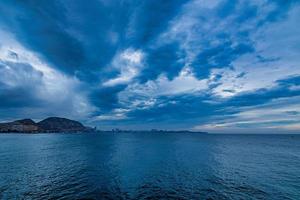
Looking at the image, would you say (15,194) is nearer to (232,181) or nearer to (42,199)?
(42,199)

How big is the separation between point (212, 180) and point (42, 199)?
2982 cm

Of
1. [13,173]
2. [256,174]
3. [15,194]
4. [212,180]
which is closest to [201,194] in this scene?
[212,180]

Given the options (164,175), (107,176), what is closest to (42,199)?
(107,176)

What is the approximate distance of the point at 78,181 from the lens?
32625 millimetres

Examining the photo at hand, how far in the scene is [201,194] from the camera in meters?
27.2

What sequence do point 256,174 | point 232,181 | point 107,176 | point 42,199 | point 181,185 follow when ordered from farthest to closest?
1. point 256,174
2. point 107,176
3. point 232,181
4. point 181,185
5. point 42,199

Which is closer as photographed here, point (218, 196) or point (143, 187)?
point (218, 196)

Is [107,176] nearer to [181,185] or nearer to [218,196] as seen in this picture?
[181,185]

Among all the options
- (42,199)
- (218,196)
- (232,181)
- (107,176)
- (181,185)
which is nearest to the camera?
(42,199)

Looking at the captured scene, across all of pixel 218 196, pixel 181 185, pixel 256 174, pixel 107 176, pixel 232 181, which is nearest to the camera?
pixel 218 196

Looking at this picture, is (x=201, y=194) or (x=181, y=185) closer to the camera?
(x=201, y=194)

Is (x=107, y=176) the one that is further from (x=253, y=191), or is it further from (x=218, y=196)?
(x=253, y=191)

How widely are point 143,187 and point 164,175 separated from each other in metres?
9.24

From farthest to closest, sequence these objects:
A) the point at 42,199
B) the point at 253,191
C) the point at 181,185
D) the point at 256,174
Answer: the point at 256,174 < the point at 181,185 < the point at 253,191 < the point at 42,199
